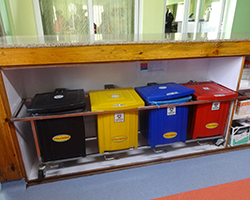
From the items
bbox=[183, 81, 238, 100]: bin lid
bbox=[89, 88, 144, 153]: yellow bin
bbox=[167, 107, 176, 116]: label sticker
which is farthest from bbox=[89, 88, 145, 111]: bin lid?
bbox=[183, 81, 238, 100]: bin lid

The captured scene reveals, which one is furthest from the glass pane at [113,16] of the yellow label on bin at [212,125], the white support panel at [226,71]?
the yellow label on bin at [212,125]

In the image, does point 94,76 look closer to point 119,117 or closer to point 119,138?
point 119,117

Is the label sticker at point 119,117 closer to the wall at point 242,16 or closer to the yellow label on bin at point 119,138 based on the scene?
the yellow label on bin at point 119,138

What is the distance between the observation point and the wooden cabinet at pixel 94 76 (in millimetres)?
1272

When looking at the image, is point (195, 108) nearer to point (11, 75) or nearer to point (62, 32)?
point (11, 75)

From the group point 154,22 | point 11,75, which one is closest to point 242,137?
point 11,75

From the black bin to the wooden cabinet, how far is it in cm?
11

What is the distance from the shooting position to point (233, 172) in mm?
1661

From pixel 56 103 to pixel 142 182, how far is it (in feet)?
3.32

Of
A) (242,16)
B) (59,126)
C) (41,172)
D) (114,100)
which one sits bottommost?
(41,172)

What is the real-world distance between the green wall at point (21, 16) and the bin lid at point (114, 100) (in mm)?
2304

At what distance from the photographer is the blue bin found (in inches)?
61.6

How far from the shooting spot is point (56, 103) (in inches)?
55.2

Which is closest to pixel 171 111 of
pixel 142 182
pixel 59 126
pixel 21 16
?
pixel 142 182
